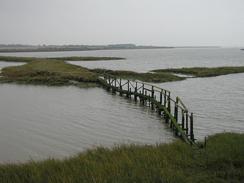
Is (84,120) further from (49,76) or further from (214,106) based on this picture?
(49,76)

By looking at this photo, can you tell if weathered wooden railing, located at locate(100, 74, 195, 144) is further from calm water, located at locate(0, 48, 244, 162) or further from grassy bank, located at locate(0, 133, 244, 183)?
grassy bank, located at locate(0, 133, 244, 183)

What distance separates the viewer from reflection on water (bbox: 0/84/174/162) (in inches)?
772

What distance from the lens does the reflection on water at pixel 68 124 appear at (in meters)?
19.6

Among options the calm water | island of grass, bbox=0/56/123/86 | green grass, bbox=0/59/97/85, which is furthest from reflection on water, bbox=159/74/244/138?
green grass, bbox=0/59/97/85

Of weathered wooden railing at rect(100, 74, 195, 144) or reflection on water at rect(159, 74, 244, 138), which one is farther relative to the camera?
reflection on water at rect(159, 74, 244, 138)

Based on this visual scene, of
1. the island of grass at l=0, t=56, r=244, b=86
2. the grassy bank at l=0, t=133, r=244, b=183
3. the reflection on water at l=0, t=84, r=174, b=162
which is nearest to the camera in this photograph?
the grassy bank at l=0, t=133, r=244, b=183

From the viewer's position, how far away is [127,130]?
23234 millimetres

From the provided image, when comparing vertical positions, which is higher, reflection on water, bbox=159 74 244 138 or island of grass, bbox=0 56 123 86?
island of grass, bbox=0 56 123 86

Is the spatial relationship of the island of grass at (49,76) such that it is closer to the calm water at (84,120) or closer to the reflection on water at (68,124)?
the calm water at (84,120)

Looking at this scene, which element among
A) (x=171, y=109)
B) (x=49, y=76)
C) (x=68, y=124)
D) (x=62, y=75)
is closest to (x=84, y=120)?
(x=68, y=124)

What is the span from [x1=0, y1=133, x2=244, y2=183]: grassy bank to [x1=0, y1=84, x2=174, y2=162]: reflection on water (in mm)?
5395

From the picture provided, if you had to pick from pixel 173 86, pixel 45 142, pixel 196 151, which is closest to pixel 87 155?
pixel 196 151

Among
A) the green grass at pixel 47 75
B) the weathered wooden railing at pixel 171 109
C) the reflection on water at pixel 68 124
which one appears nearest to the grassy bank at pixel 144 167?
the weathered wooden railing at pixel 171 109

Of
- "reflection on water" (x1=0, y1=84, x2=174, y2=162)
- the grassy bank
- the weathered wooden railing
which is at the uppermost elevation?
the grassy bank
